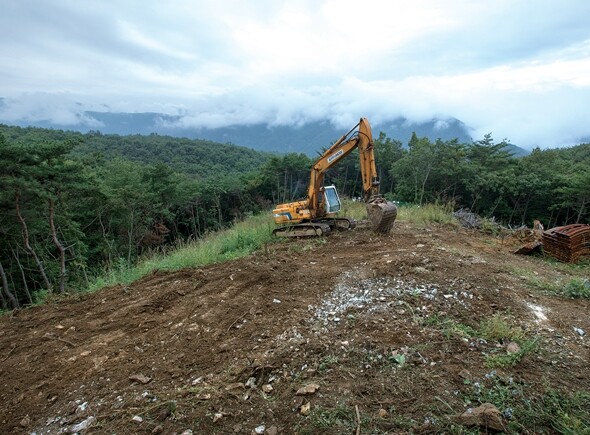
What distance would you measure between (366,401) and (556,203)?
97.4 ft

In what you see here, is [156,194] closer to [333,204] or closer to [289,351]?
[333,204]

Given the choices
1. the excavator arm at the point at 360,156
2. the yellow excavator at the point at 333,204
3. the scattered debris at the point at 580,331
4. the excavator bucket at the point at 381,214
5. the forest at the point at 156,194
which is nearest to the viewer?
the scattered debris at the point at 580,331

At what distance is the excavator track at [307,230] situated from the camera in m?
8.28

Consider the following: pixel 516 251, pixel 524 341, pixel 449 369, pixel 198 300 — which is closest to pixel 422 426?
pixel 449 369

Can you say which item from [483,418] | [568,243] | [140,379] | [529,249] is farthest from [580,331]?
[140,379]

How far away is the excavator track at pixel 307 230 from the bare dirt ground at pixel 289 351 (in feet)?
9.29

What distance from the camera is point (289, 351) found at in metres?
3.22

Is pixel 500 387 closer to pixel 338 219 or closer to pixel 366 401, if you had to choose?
pixel 366 401

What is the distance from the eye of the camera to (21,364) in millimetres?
3504

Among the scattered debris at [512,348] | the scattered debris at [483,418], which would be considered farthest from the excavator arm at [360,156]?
the scattered debris at [483,418]

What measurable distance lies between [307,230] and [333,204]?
1089mm

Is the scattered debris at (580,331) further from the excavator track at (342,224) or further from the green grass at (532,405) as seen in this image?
the excavator track at (342,224)

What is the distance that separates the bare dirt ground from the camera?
8.36 feet

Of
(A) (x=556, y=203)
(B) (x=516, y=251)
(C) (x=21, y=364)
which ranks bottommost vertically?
(A) (x=556, y=203)
